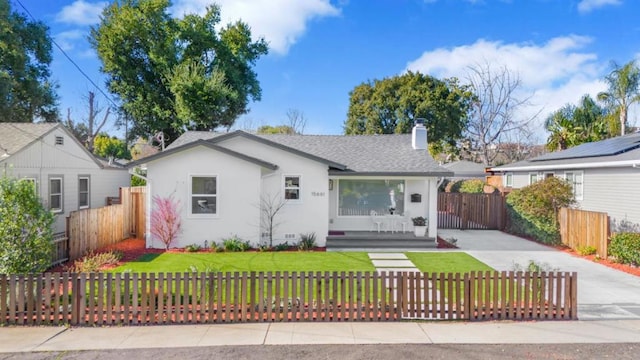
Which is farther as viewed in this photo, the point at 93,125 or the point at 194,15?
the point at 93,125

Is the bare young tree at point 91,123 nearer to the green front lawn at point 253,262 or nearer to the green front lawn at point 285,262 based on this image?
the green front lawn at point 253,262

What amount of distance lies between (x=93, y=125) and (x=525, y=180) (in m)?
38.4

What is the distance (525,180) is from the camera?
22.4 m

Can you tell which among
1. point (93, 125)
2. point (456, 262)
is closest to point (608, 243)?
point (456, 262)

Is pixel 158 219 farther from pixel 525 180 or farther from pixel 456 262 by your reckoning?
pixel 525 180

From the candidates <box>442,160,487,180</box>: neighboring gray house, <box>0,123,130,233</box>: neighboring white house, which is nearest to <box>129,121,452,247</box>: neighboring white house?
<box>0,123,130,233</box>: neighboring white house

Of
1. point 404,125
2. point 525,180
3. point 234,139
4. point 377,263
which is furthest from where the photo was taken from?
point 404,125

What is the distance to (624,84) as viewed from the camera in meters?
31.8

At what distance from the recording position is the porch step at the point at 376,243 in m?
14.1

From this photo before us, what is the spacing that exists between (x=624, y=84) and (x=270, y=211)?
33.7 metres

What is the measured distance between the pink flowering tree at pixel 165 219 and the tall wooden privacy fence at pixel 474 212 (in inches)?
507

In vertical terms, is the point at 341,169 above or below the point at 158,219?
above

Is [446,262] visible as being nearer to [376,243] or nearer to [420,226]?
[376,243]

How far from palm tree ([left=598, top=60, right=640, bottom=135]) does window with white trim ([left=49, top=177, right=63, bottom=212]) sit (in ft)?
126
